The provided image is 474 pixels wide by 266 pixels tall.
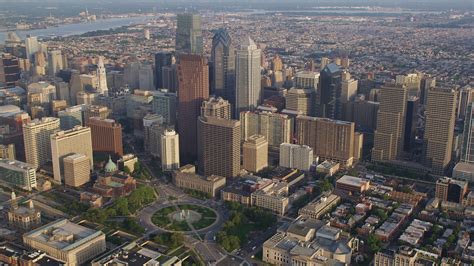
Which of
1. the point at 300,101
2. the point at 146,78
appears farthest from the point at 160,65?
the point at 300,101

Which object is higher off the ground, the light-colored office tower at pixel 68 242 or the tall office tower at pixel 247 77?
the tall office tower at pixel 247 77

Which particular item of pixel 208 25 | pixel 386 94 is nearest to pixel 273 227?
pixel 386 94

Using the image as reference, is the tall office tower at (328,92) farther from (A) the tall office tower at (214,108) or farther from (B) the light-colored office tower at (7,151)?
(B) the light-colored office tower at (7,151)

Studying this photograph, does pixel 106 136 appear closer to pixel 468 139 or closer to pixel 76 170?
pixel 76 170

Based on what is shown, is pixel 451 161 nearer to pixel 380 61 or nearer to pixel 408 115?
pixel 408 115

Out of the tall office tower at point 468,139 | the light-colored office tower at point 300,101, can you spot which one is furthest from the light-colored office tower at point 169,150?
the tall office tower at point 468,139

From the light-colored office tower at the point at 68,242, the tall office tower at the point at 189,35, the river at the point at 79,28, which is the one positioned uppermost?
the tall office tower at the point at 189,35
